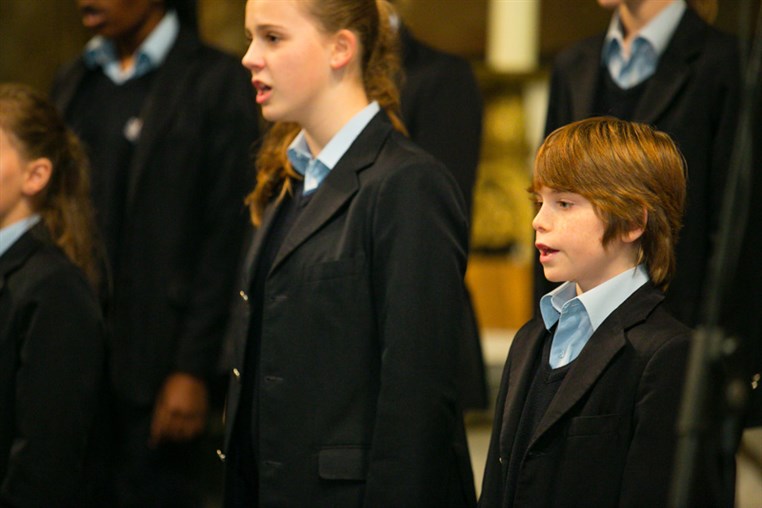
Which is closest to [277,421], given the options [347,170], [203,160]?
[347,170]

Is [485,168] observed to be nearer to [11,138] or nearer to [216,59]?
[216,59]

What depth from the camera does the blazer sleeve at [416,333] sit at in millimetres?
2271

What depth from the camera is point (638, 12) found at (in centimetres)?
289

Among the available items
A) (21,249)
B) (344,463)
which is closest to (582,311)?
(344,463)

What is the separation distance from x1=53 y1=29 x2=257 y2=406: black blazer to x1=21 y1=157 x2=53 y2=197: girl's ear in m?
0.50

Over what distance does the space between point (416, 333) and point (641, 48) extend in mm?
1017

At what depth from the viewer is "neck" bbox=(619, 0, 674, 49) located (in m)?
2.88

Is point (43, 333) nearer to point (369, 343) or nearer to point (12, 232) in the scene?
point (12, 232)

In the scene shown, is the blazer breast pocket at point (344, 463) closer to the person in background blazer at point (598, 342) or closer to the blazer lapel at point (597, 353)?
the person in background blazer at point (598, 342)

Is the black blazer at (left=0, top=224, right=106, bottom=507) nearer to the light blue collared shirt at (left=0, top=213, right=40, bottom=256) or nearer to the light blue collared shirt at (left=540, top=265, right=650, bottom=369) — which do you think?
the light blue collared shirt at (left=0, top=213, right=40, bottom=256)

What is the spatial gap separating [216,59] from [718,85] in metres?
1.58

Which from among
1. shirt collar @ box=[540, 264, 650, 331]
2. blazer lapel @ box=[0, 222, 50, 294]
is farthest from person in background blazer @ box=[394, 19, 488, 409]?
shirt collar @ box=[540, 264, 650, 331]

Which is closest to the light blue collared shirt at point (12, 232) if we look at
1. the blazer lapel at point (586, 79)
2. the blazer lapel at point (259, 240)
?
the blazer lapel at point (259, 240)

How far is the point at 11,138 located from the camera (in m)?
2.99
